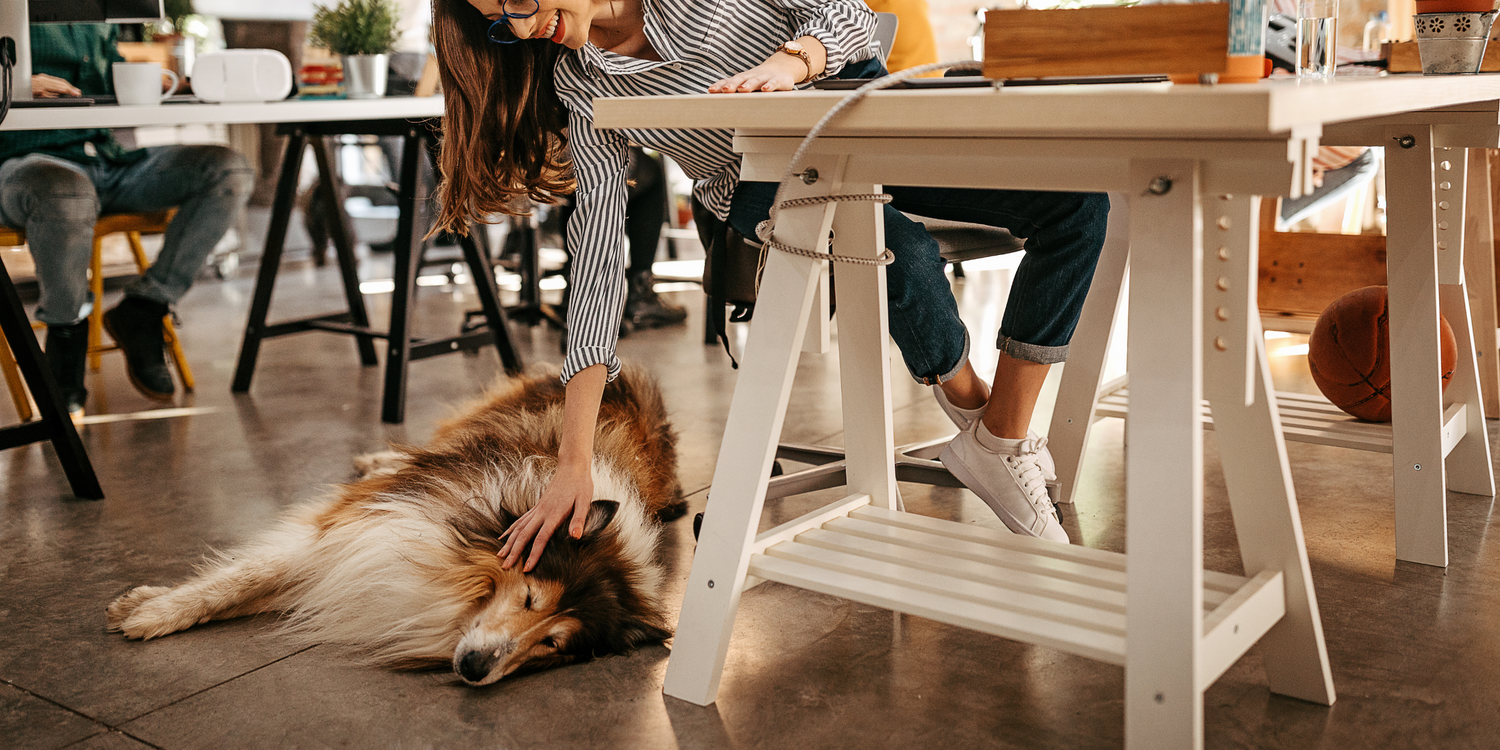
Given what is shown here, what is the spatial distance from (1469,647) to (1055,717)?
0.60 m

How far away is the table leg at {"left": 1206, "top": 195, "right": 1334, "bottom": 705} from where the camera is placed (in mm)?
1131

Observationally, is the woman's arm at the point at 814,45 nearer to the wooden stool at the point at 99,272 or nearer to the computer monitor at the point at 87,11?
the computer monitor at the point at 87,11

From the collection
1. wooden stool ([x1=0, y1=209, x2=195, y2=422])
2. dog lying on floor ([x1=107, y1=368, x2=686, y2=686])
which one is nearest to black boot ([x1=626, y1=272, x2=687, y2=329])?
wooden stool ([x1=0, y1=209, x2=195, y2=422])

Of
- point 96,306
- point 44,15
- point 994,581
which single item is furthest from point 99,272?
point 994,581

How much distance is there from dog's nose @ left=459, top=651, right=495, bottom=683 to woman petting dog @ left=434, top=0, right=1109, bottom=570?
0.45 ft

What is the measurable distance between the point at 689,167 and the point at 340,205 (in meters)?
1.81

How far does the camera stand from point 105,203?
2.98 m

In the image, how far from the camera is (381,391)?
323cm

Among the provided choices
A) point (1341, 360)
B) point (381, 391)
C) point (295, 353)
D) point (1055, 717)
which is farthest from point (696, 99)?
point (295, 353)

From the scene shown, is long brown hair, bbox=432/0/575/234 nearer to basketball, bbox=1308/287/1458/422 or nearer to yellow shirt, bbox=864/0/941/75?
yellow shirt, bbox=864/0/941/75

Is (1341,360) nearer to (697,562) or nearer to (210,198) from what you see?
(697,562)

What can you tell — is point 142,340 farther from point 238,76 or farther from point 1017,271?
point 1017,271

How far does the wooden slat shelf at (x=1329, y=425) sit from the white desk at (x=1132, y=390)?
594 millimetres

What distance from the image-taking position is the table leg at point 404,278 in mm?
2818
